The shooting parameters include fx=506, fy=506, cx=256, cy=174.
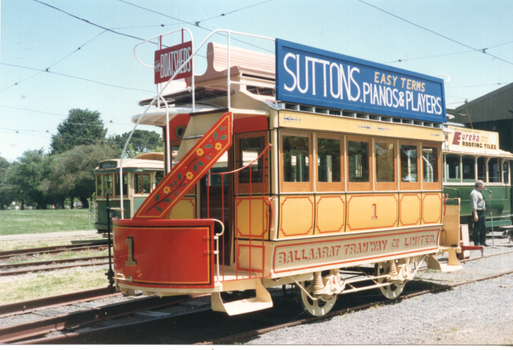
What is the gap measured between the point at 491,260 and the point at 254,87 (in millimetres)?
8893

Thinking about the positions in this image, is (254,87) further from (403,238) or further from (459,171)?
(459,171)

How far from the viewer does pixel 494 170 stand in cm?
1755

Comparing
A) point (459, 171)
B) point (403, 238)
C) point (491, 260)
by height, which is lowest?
point (491, 260)

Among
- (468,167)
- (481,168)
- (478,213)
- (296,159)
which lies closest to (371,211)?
A: (296,159)

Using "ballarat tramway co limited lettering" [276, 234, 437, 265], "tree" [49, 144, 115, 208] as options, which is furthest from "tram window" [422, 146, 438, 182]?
"tree" [49, 144, 115, 208]

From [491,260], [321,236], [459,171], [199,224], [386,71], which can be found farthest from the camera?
[459,171]

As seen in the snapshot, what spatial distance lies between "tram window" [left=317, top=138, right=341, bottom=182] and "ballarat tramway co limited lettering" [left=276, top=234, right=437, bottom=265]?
95 cm

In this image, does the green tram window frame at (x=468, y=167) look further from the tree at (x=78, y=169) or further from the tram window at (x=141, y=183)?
the tree at (x=78, y=169)

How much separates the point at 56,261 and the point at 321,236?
897 centimetres

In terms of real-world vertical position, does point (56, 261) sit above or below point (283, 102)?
below

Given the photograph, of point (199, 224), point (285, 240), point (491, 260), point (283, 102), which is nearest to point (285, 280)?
point (285, 240)

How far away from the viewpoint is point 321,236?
6750 millimetres

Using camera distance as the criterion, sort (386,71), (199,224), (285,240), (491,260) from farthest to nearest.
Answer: (491,260) → (386,71) → (285,240) → (199,224)

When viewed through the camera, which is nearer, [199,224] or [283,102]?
[199,224]
